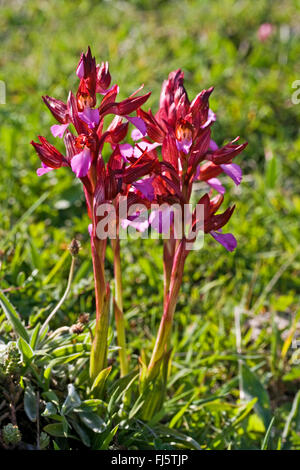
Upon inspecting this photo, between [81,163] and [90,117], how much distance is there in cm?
11

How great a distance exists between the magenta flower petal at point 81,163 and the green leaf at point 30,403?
67cm

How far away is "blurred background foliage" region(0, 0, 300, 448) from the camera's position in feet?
6.97

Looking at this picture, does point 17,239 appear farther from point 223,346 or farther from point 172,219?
point 172,219

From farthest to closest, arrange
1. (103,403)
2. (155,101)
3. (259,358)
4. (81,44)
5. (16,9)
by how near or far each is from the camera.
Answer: (16,9)
(81,44)
(155,101)
(259,358)
(103,403)

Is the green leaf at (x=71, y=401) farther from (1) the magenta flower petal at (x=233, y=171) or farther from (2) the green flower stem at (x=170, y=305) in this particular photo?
(1) the magenta flower petal at (x=233, y=171)

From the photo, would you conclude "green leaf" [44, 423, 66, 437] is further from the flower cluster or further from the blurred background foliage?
the blurred background foliage

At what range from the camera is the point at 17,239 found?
2334mm

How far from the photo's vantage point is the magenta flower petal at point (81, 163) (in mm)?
1253

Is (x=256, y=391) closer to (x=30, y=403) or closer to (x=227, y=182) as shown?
(x=30, y=403)

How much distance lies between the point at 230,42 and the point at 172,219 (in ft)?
9.28

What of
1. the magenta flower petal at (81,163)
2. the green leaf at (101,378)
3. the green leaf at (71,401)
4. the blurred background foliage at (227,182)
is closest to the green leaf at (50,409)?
the green leaf at (71,401)

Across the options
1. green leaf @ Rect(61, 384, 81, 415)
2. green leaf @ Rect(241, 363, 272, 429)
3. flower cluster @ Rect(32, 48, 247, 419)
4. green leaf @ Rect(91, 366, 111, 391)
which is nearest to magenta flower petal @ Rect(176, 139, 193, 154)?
flower cluster @ Rect(32, 48, 247, 419)

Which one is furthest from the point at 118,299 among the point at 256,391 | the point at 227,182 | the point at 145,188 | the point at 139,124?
the point at 227,182
